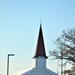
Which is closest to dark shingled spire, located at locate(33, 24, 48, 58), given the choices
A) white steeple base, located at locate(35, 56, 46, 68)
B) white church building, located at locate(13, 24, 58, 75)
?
white church building, located at locate(13, 24, 58, 75)

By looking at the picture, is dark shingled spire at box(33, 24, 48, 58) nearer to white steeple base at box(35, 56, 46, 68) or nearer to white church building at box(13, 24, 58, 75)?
white church building at box(13, 24, 58, 75)

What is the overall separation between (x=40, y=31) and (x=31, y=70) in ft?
23.8

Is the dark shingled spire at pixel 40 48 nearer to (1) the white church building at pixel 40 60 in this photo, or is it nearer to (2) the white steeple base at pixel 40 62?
(1) the white church building at pixel 40 60

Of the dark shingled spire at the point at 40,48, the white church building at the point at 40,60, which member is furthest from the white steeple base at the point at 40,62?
the dark shingled spire at the point at 40,48

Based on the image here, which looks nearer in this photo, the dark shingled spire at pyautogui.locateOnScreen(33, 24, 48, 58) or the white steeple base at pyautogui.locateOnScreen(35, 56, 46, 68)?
the dark shingled spire at pyautogui.locateOnScreen(33, 24, 48, 58)

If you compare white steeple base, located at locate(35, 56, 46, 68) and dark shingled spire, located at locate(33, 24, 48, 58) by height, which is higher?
dark shingled spire, located at locate(33, 24, 48, 58)

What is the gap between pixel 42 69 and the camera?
226 feet

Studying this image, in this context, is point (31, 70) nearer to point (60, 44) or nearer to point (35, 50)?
Result: point (35, 50)

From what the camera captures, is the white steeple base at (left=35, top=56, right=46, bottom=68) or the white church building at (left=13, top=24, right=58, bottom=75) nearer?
the white church building at (left=13, top=24, right=58, bottom=75)

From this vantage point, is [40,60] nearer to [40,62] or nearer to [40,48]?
[40,62]

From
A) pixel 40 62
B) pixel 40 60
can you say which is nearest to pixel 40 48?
pixel 40 60

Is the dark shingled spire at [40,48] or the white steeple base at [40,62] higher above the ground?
the dark shingled spire at [40,48]

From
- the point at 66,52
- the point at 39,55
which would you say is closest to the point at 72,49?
the point at 66,52

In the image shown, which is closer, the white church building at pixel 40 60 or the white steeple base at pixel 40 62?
the white church building at pixel 40 60
